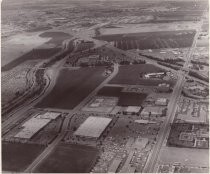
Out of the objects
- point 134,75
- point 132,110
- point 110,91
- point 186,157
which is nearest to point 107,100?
point 110,91

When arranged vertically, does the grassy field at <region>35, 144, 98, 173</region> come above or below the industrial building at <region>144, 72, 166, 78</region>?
below

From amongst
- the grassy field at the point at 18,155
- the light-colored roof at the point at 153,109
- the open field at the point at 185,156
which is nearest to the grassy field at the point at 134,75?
the light-colored roof at the point at 153,109

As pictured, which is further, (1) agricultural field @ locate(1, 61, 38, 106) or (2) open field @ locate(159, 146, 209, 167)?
(1) agricultural field @ locate(1, 61, 38, 106)

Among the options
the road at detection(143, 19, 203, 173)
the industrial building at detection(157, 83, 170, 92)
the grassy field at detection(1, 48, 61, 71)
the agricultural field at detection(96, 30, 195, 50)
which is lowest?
the road at detection(143, 19, 203, 173)

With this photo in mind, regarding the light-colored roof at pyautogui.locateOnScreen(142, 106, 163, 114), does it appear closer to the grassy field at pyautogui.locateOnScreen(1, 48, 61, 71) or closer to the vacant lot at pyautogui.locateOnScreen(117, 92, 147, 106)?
the vacant lot at pyautogui.locateOnScreen(117, 92, 147, 106)

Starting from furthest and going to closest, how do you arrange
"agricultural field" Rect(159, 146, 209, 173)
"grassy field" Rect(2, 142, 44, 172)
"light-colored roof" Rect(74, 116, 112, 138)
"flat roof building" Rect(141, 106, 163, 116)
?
"flat roof building" Rect(141, 106, 163, 116), "light-colored roof" Rect(74, 116, 112, 138), "grassy field" Rect(2, 142, 44, 172), "agricultural field" Rect(159, 146, 209, 173)

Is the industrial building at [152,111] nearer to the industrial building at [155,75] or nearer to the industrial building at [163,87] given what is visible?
the industrial building at [163,87]

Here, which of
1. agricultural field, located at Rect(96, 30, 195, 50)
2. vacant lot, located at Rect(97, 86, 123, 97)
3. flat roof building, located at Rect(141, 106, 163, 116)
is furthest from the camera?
agricultural field, located at Rect(96, 30, 195, 50)

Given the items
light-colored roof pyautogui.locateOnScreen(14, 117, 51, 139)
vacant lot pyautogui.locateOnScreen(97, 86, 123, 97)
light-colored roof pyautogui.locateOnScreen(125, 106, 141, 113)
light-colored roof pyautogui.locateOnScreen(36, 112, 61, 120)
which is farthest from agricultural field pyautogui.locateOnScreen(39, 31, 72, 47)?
light-colored roof pyautogui.locateOnScreen(14, 117, 51, 139)
